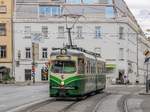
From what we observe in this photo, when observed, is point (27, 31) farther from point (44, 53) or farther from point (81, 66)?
point (81, 66)

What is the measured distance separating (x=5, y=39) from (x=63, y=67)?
64573 millimetres

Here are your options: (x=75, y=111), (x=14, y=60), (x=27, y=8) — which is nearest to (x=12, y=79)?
(x=14, y=60)

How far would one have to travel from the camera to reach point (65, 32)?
99.7 metres

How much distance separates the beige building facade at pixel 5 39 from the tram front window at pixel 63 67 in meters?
62.6

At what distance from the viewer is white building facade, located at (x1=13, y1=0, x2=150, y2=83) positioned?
98.7m

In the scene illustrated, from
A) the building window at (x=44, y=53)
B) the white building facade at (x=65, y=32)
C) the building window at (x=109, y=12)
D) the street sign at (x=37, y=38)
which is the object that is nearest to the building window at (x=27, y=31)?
the white building facade at (x=65, y=32)

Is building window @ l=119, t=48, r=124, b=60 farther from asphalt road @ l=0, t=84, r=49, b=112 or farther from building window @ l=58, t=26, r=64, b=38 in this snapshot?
asphalt road @ l=0, t=84, r=49, b=112

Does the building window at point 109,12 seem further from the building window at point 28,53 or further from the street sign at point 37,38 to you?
the building window at point 28,53

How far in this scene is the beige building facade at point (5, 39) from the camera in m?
98.4

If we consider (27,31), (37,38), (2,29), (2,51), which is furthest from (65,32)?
(2,51)

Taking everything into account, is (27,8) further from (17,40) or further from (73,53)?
(73,53)

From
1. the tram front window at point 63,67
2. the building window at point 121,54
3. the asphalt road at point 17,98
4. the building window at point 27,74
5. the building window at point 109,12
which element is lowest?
the asphalt road at point 17,98

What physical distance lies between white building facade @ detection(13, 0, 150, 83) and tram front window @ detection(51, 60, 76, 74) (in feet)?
202

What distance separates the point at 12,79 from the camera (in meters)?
93.8
